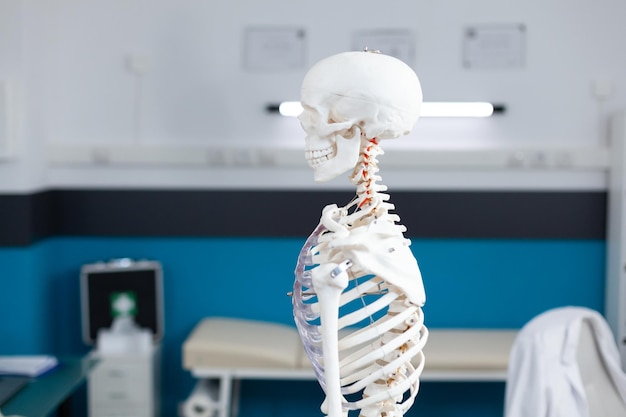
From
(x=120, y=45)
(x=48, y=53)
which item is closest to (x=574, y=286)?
(x=120, y=45)

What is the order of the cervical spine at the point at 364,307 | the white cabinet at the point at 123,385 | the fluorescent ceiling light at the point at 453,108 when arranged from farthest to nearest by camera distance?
the fluorescent ceiling light at the point at 453,108 < the white cabinet at the point at 123,385 < the cervical spine at the point at 364,307

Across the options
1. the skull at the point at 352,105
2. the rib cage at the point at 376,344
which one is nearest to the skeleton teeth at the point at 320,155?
the skull at the point at 352,105

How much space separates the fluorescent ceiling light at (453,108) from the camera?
13.5ft

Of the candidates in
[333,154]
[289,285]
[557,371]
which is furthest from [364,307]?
[289,285]

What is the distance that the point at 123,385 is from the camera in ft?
12.9

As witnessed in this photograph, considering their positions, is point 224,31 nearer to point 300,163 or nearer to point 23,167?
point 300,163

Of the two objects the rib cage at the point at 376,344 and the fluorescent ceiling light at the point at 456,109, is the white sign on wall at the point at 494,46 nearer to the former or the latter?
the fluorescent ceiling light at the point at 456,109

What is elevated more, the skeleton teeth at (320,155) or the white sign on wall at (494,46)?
the white sign on wall at (494,46)

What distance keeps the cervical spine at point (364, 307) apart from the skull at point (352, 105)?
6 centimetres

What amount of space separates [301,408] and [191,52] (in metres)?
1.88

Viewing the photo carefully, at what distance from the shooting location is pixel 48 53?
13.8 feet

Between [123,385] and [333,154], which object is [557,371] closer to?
[333,154]

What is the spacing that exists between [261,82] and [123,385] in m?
1.61

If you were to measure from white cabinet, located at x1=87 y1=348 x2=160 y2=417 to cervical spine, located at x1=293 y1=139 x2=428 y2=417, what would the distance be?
86.2 inches
